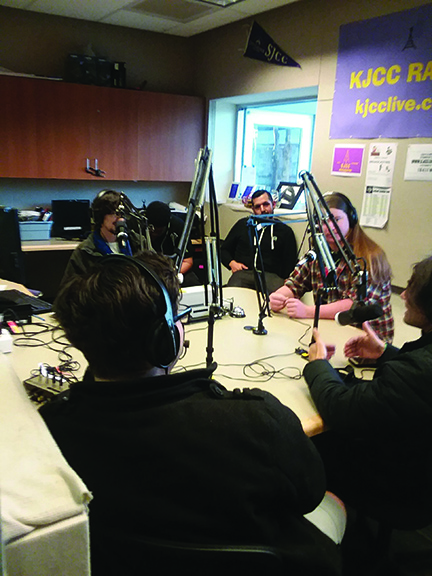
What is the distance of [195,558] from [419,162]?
8.81 ft

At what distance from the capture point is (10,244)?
89.5 inches

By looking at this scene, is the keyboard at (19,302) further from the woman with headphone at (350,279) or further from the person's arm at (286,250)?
the person's arm at (286,250)

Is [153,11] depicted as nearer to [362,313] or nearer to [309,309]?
[309,309]

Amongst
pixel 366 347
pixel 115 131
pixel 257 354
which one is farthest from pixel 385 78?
pixel 115 131

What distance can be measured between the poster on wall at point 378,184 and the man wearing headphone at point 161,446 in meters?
2.44

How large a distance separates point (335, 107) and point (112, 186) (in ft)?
7.95

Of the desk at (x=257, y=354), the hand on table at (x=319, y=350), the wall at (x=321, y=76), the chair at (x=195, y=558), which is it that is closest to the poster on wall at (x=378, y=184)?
the wall at (x=321, y=76)

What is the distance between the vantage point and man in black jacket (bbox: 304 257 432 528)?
1.19m

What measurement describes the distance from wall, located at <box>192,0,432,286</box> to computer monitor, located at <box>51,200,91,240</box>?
1.76m

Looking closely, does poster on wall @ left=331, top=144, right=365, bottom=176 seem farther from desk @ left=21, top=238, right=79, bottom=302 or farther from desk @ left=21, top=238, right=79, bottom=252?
desk @ left=21, top=238, right=79, bottom=302

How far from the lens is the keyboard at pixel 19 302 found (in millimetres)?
2125

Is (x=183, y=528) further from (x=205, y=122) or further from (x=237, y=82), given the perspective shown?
(x=205, y=122)

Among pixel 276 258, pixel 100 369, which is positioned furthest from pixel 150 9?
pixel 100 369

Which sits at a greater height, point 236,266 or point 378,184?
point 378,184
